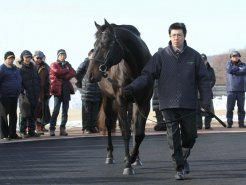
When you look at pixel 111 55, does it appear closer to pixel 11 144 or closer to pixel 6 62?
pixel 11 144

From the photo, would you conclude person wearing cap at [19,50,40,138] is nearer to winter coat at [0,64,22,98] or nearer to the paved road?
winter coat at [0,64,22,98]

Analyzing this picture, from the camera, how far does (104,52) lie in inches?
370

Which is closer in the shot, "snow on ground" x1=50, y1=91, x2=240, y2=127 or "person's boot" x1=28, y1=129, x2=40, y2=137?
"person's boot" x1=28, y1=129, x2=40, y2=137

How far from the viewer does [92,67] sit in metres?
9.29

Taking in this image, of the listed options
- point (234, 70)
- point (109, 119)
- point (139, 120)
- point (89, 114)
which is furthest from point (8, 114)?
point (139, 120)

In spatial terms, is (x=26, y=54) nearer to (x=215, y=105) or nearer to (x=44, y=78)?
(x=44, y=78)

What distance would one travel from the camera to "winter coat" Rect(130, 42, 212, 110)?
8828 millimetres

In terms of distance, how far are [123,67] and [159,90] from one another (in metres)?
1.09

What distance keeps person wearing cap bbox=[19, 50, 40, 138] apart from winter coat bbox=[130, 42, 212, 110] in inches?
330

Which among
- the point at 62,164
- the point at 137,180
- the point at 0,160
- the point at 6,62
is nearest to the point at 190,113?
the point at 137,180

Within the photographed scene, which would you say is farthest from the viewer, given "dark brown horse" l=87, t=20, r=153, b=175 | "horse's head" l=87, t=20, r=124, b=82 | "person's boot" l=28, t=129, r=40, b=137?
"person's boot" l=28, t=129, r=40, b=137

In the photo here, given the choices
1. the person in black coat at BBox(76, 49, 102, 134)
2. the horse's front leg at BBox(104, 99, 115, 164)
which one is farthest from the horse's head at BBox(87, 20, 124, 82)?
the person in black coat at BBox(76, 49, 102, 134)

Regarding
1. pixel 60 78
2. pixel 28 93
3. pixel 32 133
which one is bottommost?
pixel 32 133

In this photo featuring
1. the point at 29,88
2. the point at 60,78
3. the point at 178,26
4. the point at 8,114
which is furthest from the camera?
the point at 60,78
